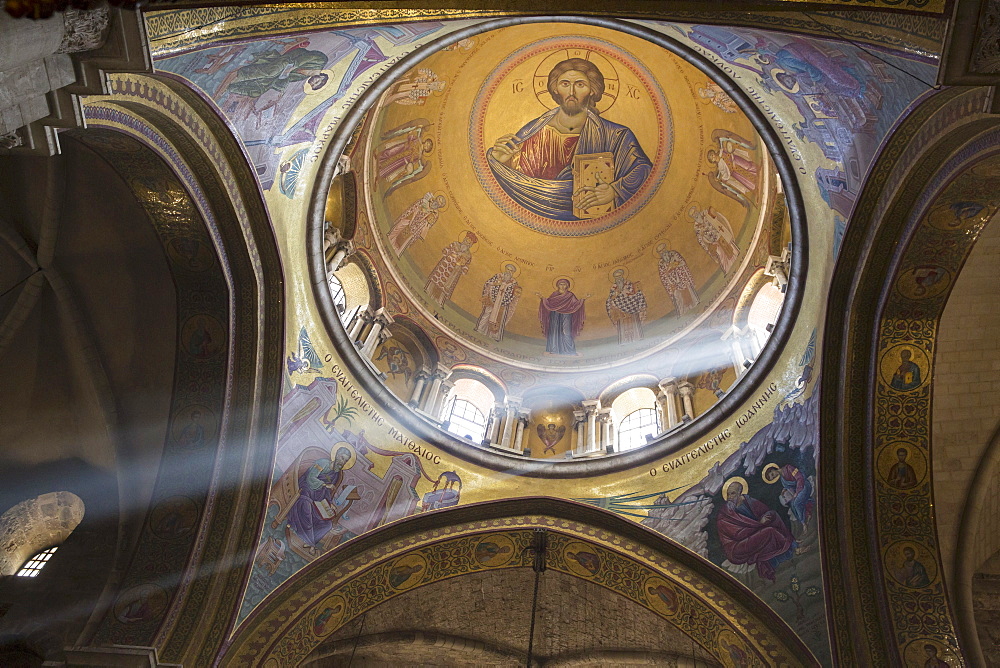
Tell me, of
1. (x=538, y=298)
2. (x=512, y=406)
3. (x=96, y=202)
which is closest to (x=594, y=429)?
(x=512, y=406)

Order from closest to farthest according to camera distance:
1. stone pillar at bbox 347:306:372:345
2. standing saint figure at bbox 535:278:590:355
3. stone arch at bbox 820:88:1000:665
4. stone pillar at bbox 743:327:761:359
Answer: stone arch at bbox 820:88:1000:665, stone pillar at bbox 743:327:761:359, stone pillar at bbox 347:306:372:345, standing saint figure at bbox 535:278:590:355

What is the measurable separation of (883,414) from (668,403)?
13.2 ft

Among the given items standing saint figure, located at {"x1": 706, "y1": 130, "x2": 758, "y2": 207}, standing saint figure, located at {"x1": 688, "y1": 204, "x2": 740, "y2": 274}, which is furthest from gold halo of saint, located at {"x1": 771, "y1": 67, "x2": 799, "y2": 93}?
standing saint figure, located at {"x1": 688, "y1": 204, "x2": 740, "y2": 274}

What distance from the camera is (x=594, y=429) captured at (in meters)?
12.9

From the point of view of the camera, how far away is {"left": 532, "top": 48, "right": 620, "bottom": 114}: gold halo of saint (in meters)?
14.9

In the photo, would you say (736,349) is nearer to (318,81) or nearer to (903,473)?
(903,473)

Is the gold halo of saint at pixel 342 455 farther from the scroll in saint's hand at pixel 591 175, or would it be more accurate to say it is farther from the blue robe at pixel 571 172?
the scroll in saint's hand at pixel 591 175

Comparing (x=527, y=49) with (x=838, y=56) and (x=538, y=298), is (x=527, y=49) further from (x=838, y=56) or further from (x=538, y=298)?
(x=838, y=56)

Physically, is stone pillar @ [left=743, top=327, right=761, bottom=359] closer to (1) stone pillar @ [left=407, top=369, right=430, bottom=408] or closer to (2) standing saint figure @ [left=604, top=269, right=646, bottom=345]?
(2) standing saint figure @ [left=604, top=269, right=646, bottom=345]

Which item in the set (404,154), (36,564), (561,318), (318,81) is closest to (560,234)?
(561,318)

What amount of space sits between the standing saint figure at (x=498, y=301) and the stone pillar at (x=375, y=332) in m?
2.25

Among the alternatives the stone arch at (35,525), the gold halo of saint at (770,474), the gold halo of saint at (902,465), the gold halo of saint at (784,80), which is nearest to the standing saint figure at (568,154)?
the gold halo of saint at (784,80)

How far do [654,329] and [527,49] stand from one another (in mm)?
6348

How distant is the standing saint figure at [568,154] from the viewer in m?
15.4
